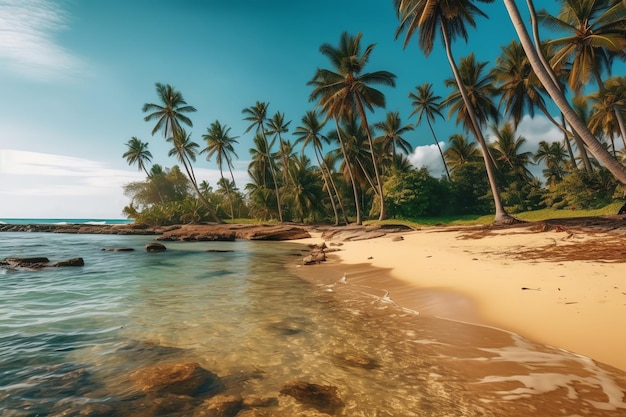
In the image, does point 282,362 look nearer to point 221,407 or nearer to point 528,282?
point 221,407

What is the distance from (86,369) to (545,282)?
7.43 metres

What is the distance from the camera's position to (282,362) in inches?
139

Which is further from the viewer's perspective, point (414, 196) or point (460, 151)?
point (460, 151)

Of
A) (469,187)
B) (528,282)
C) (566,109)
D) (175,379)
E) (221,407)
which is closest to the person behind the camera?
(221,407)

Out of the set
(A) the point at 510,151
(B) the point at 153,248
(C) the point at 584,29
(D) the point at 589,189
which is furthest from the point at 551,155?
(B) the point at 153,248

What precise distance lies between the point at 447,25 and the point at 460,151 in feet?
79.5

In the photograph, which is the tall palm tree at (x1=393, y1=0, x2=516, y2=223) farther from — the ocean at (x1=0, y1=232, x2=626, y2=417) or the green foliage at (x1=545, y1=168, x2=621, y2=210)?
the ocean at (x1=0, y1=232, x2=626, y2=417)

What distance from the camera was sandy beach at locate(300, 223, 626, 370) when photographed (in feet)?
12.7

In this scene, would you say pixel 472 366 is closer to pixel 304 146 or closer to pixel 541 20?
pixel 541 20

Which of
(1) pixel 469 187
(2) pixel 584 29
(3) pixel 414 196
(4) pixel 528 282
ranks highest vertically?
(2) pixel 584 29

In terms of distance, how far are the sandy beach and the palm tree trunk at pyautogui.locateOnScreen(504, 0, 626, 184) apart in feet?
7.22

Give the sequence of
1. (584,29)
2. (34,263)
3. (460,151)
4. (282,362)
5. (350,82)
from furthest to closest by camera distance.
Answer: (460,151), (350,82), (584,29), (34,263), (282,362)

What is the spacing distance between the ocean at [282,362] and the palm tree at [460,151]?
131ft

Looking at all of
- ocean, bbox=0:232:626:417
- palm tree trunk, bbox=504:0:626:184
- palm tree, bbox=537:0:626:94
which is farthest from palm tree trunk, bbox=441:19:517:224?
ocean, bbox=0:232:626:417
